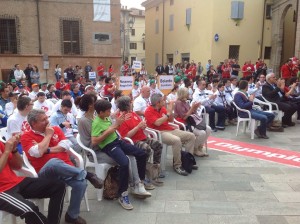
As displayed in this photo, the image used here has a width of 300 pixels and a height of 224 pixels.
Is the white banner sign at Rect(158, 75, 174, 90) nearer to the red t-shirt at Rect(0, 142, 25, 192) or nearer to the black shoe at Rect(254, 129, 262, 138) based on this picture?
the black shoe at Rect(254, 129, 262, 138)

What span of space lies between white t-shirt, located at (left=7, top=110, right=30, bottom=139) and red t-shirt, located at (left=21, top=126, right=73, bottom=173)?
1446 millimetres

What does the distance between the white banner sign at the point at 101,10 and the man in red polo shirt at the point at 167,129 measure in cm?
1686

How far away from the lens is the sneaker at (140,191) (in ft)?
14.0

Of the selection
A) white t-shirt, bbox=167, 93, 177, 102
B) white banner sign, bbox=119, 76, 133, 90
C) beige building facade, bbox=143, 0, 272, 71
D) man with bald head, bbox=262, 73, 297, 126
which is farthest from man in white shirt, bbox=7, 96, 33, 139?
beige building facade, bbox=143, 0, 272, 71

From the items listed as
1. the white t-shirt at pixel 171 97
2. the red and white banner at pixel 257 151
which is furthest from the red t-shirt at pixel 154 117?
the white t-shirt at pixel 171 97

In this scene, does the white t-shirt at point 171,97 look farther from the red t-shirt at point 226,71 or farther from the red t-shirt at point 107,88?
the red t-shirt at point 226,71

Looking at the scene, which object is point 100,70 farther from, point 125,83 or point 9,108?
point 9,108

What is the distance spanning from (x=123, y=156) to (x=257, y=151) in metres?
3.58

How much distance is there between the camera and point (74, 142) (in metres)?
5.41

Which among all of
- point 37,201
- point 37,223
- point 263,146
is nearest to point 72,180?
point 37,201

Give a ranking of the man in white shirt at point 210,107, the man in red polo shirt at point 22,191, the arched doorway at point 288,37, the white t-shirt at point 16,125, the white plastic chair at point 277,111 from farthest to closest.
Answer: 1. the arched doorway at point 288,37
2. the white plastic chair at point 277,111
3. the man in white shirt at point 210,107
4. the white t-shirt at point 16,125
5. the man in red polo shirt at point 22,191

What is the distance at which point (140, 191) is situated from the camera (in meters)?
4.29

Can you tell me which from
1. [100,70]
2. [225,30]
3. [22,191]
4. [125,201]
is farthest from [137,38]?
[22,191]

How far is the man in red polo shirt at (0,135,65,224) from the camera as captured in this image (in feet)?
9.57
